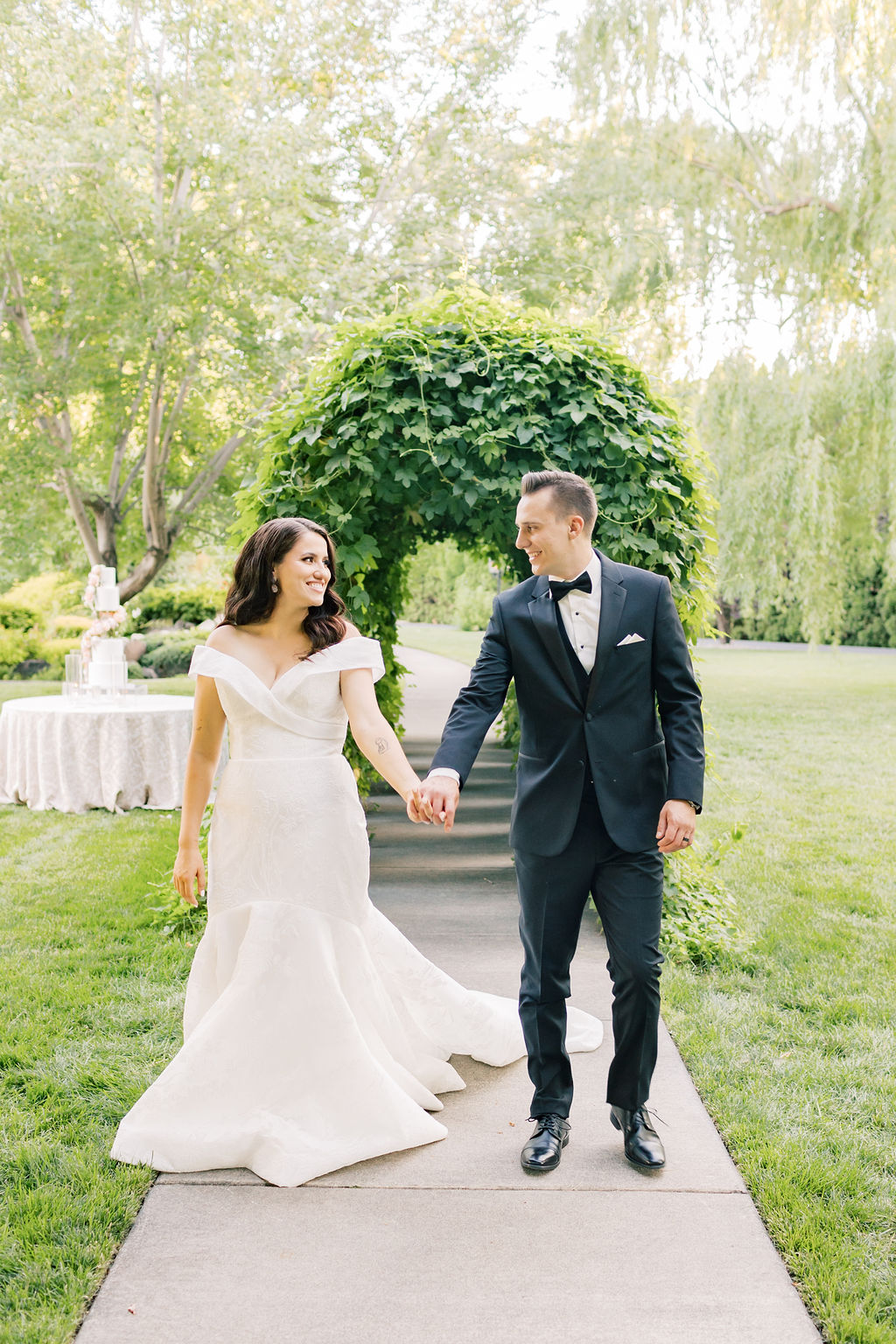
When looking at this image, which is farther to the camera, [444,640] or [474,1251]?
[444,640]

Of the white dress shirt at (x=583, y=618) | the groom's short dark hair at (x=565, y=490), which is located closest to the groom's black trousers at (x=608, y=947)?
the white dress shirt at (x=583, y=618)

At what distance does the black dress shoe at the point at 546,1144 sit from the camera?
320cm

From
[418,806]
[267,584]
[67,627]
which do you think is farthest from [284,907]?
[67,627]

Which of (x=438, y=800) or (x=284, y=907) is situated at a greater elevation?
(x=438, y=800)

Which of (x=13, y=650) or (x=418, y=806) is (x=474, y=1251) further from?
(x=13, y=650)

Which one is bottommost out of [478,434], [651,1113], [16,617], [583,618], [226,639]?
[651,1113]

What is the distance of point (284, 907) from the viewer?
3432 millimetres

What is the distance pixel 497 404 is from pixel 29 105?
37.5 feet

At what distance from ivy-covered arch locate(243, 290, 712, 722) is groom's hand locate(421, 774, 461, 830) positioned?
2661mm

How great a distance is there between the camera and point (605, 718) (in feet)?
10.4

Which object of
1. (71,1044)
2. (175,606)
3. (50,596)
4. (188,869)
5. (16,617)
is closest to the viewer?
(188,869)

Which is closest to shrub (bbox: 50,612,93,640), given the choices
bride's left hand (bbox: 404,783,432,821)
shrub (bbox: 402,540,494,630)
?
shrub (bbox: 402,540,494,630)

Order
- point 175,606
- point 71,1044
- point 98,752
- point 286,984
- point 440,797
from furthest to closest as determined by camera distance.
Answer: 1. point 175,606
2. point 98,752
3. point 71,1044
4. point 286,984
5. point 440,797

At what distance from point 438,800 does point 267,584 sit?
3.01 ft
